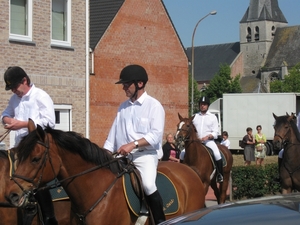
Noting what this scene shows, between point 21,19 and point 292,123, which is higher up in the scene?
point 21,19

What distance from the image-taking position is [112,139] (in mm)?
8117

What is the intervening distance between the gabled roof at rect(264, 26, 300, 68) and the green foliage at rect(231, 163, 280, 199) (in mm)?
106588

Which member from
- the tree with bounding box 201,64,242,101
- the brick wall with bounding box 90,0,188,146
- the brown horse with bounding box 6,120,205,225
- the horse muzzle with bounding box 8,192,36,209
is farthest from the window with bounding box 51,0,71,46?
the tree with bounding box 201,64,242,101

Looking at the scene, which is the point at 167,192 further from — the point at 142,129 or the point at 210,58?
the point at 210,58

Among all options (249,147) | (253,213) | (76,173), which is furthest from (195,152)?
(249,147)

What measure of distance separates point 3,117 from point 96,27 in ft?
99.0

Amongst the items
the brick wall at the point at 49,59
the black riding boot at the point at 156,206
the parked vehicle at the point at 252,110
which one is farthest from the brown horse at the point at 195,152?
the parked vehicle at the point at 252,110

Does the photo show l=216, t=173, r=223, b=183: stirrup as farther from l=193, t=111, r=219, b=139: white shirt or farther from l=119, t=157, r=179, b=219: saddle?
l=119, t=157, r=179, b=219: saddle

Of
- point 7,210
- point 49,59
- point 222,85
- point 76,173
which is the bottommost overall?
point 7,210

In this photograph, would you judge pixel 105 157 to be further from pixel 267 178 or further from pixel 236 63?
pixel 236 63

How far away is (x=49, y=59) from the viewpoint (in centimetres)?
2512

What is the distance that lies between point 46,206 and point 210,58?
441 feet

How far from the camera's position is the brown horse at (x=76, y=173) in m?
6.88

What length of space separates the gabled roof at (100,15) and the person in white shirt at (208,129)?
22362mm
